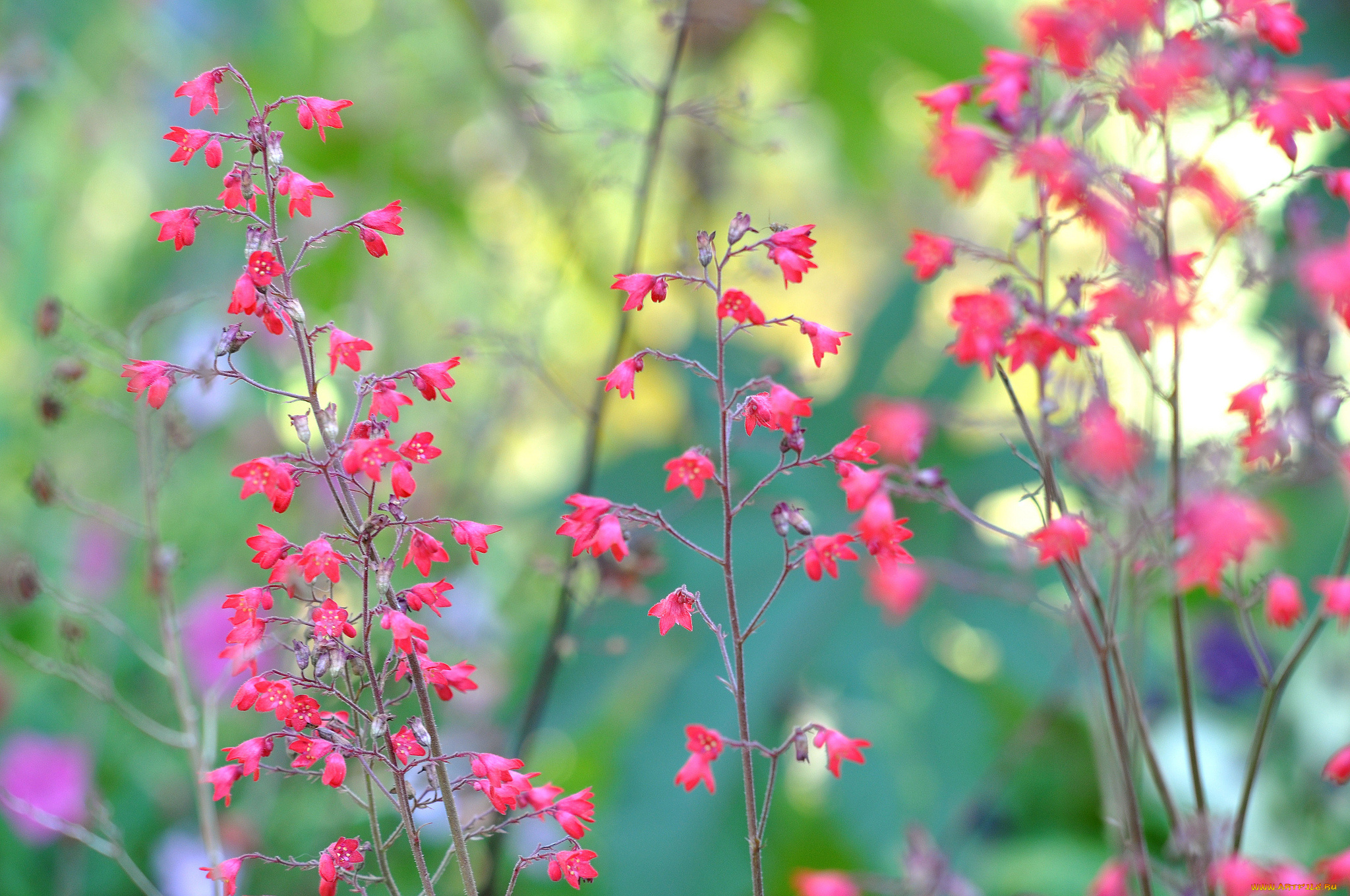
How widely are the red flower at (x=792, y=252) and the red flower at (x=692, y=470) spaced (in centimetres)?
9

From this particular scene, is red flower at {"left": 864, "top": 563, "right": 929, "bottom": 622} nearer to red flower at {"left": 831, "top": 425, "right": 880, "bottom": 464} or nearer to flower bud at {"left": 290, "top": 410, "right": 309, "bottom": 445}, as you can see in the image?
red flower at {"left": 831, "top": 425, "right": 880, "bottom": 464}

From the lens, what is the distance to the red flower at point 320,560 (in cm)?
45

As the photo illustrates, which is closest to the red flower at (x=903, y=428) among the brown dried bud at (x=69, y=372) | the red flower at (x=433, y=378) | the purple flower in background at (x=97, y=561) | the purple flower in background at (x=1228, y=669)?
the red flower at (x=433, y=378)

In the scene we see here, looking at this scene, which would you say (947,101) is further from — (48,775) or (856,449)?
Answer: (48,775)

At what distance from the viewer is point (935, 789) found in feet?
4.62

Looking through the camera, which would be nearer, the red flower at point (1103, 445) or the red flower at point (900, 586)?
the red flower at point (1103, 445)

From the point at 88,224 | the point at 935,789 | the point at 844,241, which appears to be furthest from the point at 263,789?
the point at 844,241

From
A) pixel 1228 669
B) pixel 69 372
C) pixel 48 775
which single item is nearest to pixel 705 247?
pixel 69 372

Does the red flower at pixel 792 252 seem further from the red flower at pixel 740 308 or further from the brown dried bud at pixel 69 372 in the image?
the brown dried bud at pixel 69 372

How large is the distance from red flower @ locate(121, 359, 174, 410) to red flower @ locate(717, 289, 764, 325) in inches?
10.8

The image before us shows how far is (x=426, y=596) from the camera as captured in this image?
485 millimetres

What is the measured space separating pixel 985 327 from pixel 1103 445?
0.25ft

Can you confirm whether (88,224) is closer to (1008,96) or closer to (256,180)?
(256,180)

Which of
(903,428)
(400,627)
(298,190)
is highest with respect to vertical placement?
(298,190)
